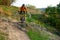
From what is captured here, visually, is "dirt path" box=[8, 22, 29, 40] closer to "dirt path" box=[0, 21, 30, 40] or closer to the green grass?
"dirt path" box=[0, 21, 30, 40]

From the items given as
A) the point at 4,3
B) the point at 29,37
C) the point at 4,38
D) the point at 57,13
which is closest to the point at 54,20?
the point at 57,13

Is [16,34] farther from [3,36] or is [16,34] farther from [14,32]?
[3,36]

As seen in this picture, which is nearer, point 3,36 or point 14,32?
point 3,36

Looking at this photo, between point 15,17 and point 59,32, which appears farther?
point 59,32

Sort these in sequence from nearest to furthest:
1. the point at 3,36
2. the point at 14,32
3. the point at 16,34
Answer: the point at 3,36, the point at 16,34, the point at 14,32

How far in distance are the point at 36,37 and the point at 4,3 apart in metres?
17.0

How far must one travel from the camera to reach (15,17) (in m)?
29.5

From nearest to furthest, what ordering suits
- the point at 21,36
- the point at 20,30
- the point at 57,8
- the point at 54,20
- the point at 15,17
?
the point at 21,36, the point at 20,30, the point at 15,17, the point at 54,20, the point at 57,8

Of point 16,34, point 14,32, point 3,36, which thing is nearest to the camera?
point 3,36

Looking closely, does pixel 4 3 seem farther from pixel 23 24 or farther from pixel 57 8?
pixel 23 24

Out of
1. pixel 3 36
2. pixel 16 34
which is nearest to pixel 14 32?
pixel 16 34

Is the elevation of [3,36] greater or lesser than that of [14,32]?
greater

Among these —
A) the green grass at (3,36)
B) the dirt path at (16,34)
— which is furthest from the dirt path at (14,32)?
the green grass at (3,36)

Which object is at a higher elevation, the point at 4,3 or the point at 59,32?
the point at 4,3
